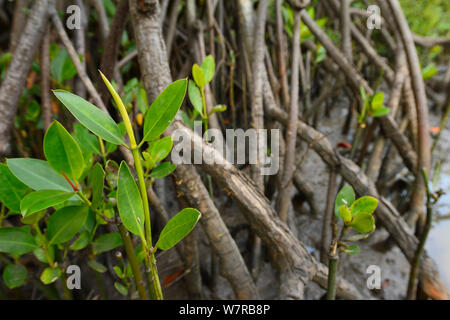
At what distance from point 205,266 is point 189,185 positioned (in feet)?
1.70

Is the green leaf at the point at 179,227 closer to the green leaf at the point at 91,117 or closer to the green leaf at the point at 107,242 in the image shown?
the green leaf at the point at 91,117

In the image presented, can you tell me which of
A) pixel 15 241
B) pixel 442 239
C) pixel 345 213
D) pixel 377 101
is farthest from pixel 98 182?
pixel 442 239

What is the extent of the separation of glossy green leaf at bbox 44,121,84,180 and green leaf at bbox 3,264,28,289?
0.37m

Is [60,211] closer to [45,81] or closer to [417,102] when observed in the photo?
[45,81]

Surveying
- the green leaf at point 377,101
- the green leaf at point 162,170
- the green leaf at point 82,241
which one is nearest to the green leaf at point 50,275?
the green leaf at point 82,241

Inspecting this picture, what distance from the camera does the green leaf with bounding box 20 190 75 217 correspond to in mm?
344

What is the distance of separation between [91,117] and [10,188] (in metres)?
0.20

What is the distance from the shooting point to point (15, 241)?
1.58 ft

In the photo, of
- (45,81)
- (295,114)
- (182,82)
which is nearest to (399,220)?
(295,114)

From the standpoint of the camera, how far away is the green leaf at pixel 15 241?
0.47 meters

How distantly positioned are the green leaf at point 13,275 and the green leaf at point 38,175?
0.35 m

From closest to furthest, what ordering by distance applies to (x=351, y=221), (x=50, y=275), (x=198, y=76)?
(x=351, y=221)
(x=50, y=275)
(x=198, y=76)

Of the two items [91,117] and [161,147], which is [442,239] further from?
[91,117]

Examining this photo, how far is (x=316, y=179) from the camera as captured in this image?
1380 millimetres
